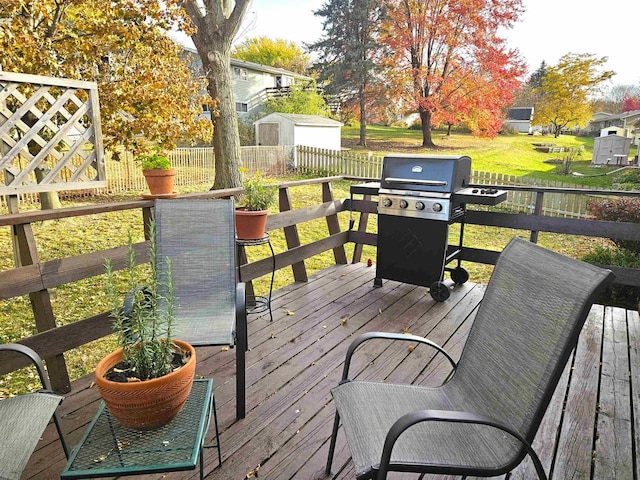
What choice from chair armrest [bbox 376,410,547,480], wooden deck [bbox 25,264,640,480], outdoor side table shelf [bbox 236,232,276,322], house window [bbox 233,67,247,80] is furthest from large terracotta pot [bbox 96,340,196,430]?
house window [bbox 233,67,247,80]

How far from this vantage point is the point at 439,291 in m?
3.39

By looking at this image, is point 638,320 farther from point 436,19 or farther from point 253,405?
point 436,19

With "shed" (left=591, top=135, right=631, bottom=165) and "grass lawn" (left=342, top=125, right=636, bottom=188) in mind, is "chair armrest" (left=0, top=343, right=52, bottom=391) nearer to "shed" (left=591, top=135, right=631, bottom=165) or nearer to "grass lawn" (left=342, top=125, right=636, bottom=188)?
"grass lawn" (left=342, top=125, right=636, bottom=188)

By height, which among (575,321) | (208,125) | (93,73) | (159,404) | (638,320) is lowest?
(638,320)

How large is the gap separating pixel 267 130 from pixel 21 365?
14.6 m

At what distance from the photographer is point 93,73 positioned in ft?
16.5

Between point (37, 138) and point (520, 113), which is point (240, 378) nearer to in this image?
point (37, 138)

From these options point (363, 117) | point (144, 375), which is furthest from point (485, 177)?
point (363, 117)

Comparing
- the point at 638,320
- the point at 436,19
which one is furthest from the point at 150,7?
the point at 436,19

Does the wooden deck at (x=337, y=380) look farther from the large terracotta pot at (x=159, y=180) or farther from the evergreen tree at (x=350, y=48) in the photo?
the evergreen tree at (x=350, y=48)

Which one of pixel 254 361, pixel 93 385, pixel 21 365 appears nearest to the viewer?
pixel 21 365

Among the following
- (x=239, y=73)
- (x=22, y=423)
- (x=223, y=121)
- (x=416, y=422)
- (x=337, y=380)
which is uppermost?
(x=239, y=73)

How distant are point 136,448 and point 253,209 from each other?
203 cm

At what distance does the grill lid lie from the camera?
3198 millimetres
